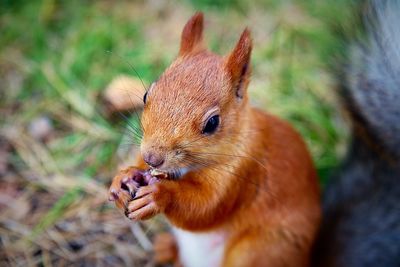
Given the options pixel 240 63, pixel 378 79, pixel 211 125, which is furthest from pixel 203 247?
pixel 378 79

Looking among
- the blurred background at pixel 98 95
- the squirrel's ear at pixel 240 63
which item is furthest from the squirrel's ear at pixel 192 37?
the blurred background at pixel 98 95

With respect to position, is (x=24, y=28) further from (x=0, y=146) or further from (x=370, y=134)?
(x=370, y=134)

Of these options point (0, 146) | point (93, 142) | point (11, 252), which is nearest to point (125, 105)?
point (93, 142)

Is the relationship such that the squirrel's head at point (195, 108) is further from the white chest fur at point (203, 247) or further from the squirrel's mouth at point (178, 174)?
the white chest fur at point (203, 247)

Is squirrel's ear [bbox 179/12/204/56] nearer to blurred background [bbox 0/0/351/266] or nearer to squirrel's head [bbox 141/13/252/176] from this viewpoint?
squirrel's head [bbox 141/13/252/176]

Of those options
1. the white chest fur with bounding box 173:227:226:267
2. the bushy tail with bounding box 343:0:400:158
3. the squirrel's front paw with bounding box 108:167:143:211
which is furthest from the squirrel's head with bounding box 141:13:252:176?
the bushy tail with bounding box 343:0:400:158

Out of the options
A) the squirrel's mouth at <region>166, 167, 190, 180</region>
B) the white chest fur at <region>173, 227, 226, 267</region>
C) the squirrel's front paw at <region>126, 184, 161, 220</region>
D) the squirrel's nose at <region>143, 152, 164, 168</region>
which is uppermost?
the squirrel's nose at <region>143, 152, 164, 168</region>

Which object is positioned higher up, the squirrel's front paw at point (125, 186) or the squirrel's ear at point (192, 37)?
the squirrel's ear at point (192, 37)
